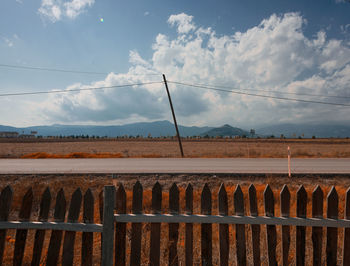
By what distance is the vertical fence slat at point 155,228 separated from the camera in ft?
8.60

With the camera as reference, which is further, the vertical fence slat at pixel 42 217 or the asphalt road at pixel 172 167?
the asphalt road at pixel 172 167

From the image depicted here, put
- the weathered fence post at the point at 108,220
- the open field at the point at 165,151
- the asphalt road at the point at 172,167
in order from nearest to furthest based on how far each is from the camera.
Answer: the weathered fence post at the point at 108,220 < the asphalt road at the point at 172,167 < the open field at the point at 165,151

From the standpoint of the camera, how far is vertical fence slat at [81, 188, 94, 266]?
261 centimetres

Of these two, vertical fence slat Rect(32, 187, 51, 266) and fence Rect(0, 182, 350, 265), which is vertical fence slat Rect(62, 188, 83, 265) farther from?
vertical fence slat Rect(32, 187, 51, 266)

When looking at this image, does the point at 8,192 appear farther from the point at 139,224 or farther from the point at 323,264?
the point at 323,264

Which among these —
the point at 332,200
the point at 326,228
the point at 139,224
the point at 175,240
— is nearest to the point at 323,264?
the point at 326,228

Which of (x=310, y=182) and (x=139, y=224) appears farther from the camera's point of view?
(x=310, y=182)

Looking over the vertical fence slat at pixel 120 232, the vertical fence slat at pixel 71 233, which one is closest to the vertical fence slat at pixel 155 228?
the vertical fence slat at pixel 120 232

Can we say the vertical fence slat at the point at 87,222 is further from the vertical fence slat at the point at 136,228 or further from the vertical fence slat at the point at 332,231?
the vertical fence slat at the point at 332,231

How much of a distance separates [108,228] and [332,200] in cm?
295

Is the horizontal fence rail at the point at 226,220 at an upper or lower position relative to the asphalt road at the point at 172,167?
upper

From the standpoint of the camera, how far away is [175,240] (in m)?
2.69

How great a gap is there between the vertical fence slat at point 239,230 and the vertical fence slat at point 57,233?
2.30 metres

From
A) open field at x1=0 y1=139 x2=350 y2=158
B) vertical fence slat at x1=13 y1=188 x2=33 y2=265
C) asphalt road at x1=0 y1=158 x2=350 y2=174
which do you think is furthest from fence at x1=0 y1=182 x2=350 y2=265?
open field at x1=0 y1=139 x2=350 y2=158
